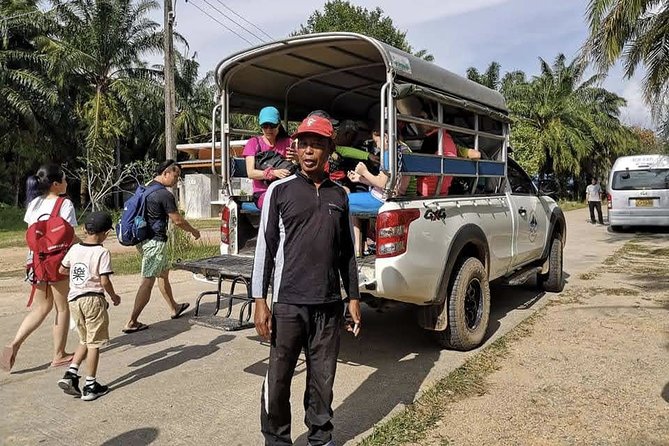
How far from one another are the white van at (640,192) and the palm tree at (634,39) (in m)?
2.41

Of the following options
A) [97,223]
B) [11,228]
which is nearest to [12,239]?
[11,228]

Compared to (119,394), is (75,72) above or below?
above

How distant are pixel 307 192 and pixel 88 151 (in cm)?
2579

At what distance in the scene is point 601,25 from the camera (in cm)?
1173

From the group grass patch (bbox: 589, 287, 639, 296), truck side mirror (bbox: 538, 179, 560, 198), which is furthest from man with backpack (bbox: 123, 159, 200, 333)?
grass patch (bbox: 589, 287, 639, 296)

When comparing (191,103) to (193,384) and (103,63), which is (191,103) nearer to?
(103,63)

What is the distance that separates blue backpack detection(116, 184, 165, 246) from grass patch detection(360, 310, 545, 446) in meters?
3.25

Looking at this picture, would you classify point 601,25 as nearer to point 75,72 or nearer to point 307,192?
point 307,192

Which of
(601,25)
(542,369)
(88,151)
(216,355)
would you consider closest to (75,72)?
(88,151)

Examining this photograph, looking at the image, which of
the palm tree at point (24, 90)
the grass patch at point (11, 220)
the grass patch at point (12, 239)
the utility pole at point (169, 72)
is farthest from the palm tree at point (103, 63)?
the utility pole at point (169, 72)

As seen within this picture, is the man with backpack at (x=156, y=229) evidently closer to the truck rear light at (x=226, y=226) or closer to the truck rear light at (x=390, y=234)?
the truck rear light at (x=226, y=226)

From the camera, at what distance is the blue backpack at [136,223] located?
5.62m

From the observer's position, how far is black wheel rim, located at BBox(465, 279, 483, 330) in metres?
5.02

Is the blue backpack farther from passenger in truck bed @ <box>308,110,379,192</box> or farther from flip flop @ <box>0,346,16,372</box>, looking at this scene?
passenger in truck bed @ <box>308,110,379,192</box>
